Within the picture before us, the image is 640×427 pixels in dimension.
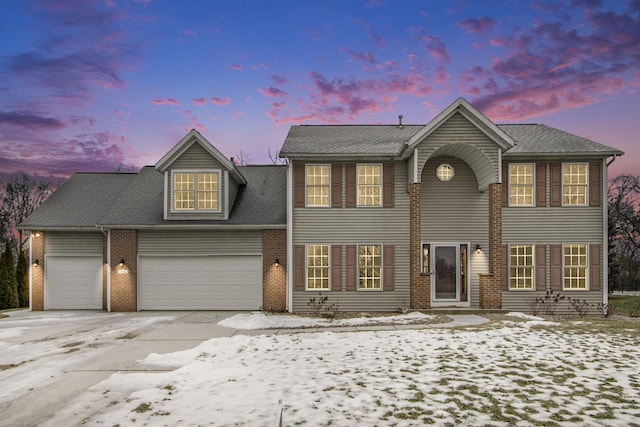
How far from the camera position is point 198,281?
1550cm

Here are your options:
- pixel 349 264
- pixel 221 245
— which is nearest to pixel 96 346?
pixel 221 245

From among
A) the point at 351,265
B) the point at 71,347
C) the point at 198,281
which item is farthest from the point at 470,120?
the point at 71,347

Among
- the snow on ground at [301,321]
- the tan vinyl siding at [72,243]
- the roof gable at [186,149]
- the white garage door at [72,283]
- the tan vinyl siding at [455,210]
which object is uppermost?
the roof gable at [186,149]

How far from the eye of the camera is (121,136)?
30.5m

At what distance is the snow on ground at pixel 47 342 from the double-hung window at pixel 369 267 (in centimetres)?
681

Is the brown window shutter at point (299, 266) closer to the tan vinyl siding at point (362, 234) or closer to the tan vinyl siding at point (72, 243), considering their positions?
the tan vinyl siding at point (362, 234)

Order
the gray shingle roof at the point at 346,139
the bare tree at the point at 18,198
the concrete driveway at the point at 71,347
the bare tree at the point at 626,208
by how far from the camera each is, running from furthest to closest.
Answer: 1. the bare tree at the point at 18,198
2. the bare tree at the point at 626,208
3. the gray shingle roof at the point at 346,139
4. the concrete driveway at the point at 71,347

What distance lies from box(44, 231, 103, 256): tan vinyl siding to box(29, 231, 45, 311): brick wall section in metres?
Answer: 0.23

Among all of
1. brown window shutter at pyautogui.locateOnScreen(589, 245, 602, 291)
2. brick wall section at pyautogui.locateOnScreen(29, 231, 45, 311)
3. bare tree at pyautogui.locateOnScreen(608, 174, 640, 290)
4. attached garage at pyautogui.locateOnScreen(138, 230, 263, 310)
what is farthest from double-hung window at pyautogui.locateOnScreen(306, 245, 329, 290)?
bare tree at pyautogui.locateOnScreen(608, 174, 640, 290)

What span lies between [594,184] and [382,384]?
13.1 meters

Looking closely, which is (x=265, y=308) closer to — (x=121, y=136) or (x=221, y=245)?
(x=221, y=245)

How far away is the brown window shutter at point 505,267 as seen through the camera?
14626mm


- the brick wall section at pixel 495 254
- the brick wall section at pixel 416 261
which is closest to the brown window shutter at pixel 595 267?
the brick wall section at pixel 495 254

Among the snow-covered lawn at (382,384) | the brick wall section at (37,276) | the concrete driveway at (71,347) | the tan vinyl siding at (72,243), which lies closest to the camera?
the snow-covered lawn at (382,384)
